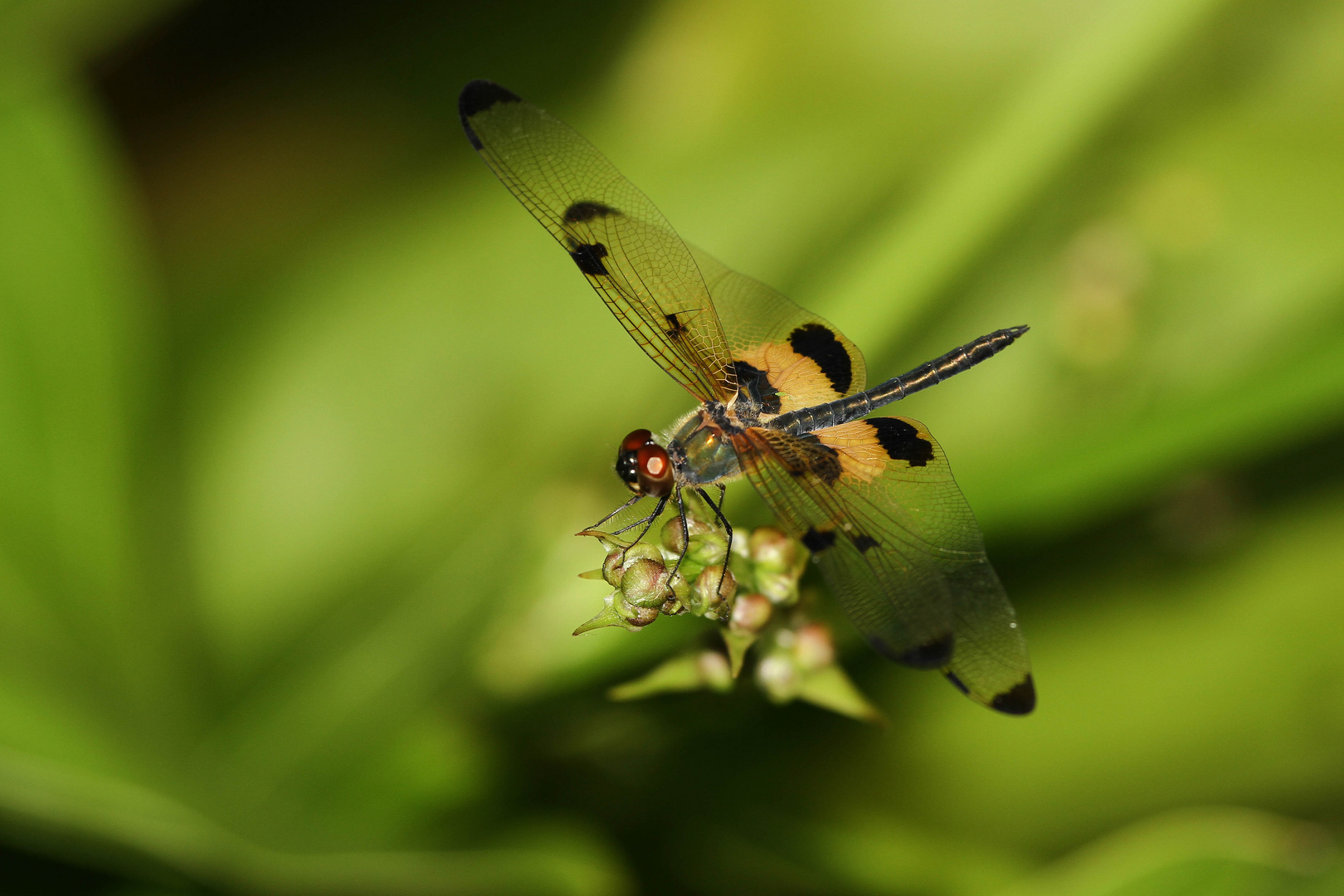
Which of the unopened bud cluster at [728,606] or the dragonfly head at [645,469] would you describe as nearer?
the unopened bud cluster at [728,606]

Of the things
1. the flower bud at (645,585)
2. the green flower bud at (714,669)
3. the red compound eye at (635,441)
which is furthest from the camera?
the red compound eye at (635,441)

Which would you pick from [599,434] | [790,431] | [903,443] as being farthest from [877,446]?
[599,434]

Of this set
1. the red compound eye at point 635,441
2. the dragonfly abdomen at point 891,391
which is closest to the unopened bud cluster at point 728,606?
the red compound eye at point 635,441

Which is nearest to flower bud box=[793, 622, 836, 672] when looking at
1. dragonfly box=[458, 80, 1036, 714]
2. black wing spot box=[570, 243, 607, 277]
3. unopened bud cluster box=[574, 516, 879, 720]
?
unopened bud cluster box=[574, 516, 879, 720]

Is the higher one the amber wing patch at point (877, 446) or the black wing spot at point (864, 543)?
the amber wing patch at point (877, 446)

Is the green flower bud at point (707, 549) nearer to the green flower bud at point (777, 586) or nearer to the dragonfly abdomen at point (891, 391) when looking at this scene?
the green flower bud at point (777, 586)

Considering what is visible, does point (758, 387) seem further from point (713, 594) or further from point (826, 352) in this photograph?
point (713, 594)

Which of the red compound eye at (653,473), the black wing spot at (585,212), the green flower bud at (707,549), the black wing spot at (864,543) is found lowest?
the green flower bud at (707,549)

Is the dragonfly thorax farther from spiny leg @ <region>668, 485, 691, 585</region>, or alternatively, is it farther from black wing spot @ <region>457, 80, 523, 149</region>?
black wing spot @ <region>457, 80, 523, 149</region>
